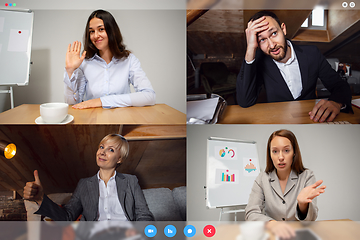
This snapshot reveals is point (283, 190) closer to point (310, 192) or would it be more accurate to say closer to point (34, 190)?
point (310, 192)

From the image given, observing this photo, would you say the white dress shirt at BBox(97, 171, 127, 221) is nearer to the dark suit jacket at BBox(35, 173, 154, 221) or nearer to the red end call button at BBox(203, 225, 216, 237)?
the dark suit jacket at BBox(35, 173, 154, 221)

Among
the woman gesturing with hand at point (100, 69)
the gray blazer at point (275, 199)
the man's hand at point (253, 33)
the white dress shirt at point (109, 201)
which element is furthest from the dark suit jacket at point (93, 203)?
the man's hand at point (253, 33)

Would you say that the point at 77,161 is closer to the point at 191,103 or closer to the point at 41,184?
the point at 41,184

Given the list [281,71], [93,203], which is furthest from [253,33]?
[93,203]

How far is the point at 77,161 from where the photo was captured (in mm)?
1067

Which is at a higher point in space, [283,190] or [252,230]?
[283,190]

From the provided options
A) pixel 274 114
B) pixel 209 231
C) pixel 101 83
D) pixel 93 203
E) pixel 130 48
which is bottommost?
pixel 209 231

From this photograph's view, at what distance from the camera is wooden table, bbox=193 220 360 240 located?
3.54 feet

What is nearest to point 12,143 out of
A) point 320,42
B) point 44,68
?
point 44,68

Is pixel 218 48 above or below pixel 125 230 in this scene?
above

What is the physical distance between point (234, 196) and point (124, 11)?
82 cm

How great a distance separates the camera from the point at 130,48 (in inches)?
42.3

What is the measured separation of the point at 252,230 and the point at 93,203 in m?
0.61

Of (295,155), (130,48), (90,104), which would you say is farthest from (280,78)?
(90,104)
